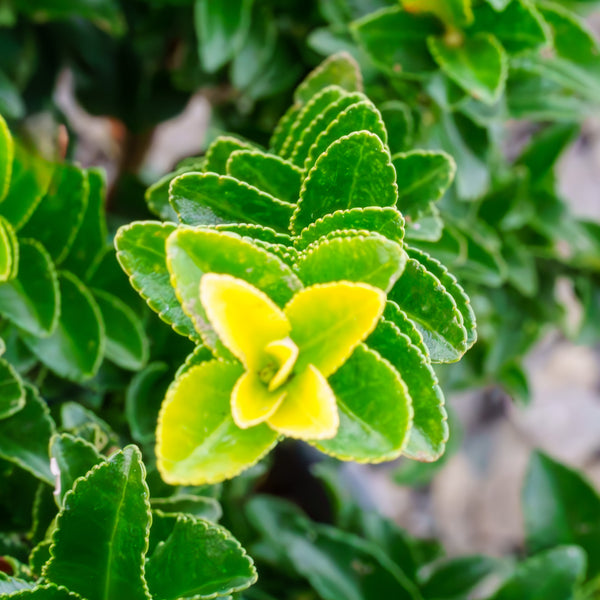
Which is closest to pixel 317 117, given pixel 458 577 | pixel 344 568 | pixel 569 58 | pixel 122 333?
pixel 122 333

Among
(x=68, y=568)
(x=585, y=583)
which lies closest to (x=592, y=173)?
(x=585, y=583)

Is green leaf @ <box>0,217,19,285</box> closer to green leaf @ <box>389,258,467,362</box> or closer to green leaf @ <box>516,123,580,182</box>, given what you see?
green leaf @ <box>389,258,467,362</box>

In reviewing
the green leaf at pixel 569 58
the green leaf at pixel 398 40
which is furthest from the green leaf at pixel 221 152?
the green leaf at pixel 569 58

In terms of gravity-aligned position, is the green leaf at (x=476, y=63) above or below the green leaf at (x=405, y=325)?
above

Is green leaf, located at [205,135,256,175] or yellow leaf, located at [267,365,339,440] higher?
green leaf, located at [205,135,256,175]

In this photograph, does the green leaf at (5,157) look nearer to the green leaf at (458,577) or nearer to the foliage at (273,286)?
the foliage at (273,286)

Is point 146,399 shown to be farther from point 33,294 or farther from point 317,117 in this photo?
point 317,117

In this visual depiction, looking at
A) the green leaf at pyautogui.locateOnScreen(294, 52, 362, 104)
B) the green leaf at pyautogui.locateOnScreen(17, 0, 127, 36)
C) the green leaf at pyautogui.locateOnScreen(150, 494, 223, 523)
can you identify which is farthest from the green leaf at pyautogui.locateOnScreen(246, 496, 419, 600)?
the green leaf at pyautogui.locateOnScreen(17, 0, 127, 36)
